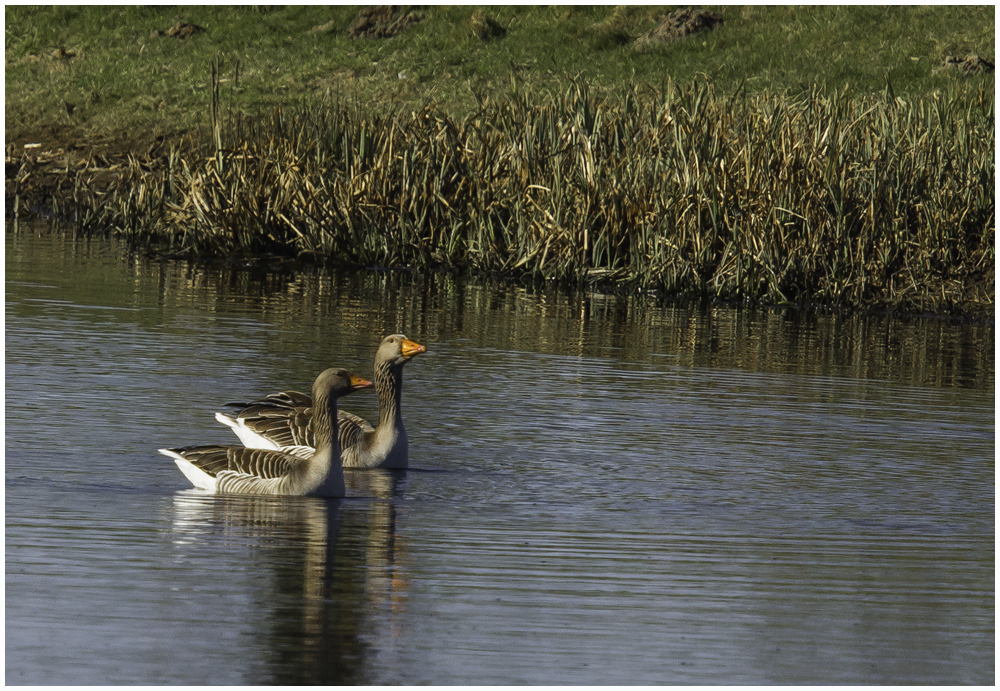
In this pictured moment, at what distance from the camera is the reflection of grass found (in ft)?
114

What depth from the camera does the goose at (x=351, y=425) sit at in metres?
10.7

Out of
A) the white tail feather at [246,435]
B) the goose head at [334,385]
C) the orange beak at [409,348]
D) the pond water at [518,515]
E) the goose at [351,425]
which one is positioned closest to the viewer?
the pond water at [518,515]

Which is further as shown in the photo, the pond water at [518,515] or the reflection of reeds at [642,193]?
the reflection of reeds at [642,193]

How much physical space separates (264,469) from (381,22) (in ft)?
106

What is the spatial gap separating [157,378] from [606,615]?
709cm

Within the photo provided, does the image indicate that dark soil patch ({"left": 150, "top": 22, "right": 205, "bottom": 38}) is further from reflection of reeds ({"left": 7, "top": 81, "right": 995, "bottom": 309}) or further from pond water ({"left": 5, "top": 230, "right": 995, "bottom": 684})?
pond water ({"left": 5, "top": 230, "right": 995, "bottom": 684})

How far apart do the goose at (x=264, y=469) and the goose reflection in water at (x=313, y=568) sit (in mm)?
71

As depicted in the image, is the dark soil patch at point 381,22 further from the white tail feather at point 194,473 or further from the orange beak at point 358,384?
the white tail feather at point 194,473

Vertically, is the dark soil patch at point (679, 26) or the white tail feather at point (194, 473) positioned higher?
the dark soil patch at point (679, 26)

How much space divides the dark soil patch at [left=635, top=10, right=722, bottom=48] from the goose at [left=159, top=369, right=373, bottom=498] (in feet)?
95.7

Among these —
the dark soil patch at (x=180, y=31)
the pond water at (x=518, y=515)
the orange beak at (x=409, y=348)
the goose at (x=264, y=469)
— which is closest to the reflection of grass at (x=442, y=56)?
the dark soil patch at (x=180, y=31)

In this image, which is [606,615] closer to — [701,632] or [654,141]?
[701,632]

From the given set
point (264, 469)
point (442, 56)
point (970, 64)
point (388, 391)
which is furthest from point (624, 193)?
point (442, 56)

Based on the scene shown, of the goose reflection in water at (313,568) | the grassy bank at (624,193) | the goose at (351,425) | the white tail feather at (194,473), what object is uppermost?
the grassy bank at (624,193)
